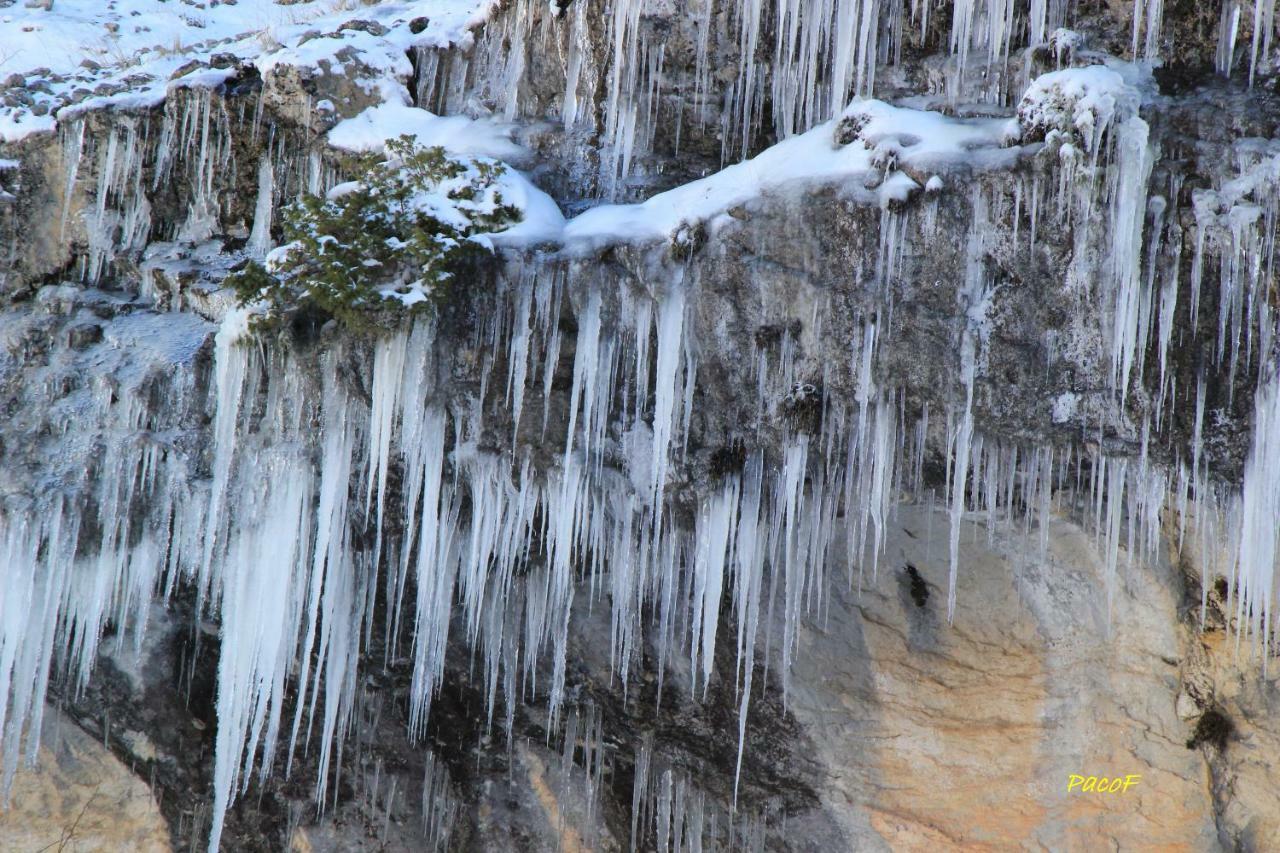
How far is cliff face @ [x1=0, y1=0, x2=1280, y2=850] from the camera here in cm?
622

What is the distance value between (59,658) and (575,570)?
12.5 ft

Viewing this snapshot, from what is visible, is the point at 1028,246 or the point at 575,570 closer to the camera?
the point at 1028,246

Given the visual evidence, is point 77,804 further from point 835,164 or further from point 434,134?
point 835,164

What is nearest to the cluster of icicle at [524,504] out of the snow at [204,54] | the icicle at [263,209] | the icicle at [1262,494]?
the icicle at [1262,494]

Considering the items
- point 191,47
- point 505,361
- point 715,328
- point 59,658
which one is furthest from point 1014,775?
point 191,47

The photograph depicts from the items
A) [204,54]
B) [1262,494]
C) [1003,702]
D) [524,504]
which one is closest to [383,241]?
[524,504]

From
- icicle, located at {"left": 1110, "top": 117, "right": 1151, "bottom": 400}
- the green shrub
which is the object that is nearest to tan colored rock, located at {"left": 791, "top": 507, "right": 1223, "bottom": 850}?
icicle, located at {"left": 1110, "top": 117, "right": 1151, "bottom": 400}

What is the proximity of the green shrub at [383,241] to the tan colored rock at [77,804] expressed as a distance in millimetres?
4227

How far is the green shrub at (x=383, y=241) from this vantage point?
6.88 metres

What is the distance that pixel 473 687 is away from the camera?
30.6 ft

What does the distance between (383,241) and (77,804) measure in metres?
5.27

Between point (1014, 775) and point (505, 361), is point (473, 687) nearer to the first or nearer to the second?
point (505, 361)

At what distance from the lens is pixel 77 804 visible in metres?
9.17

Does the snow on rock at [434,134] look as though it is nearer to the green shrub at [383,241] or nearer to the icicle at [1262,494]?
the green shrub at [383,241]
